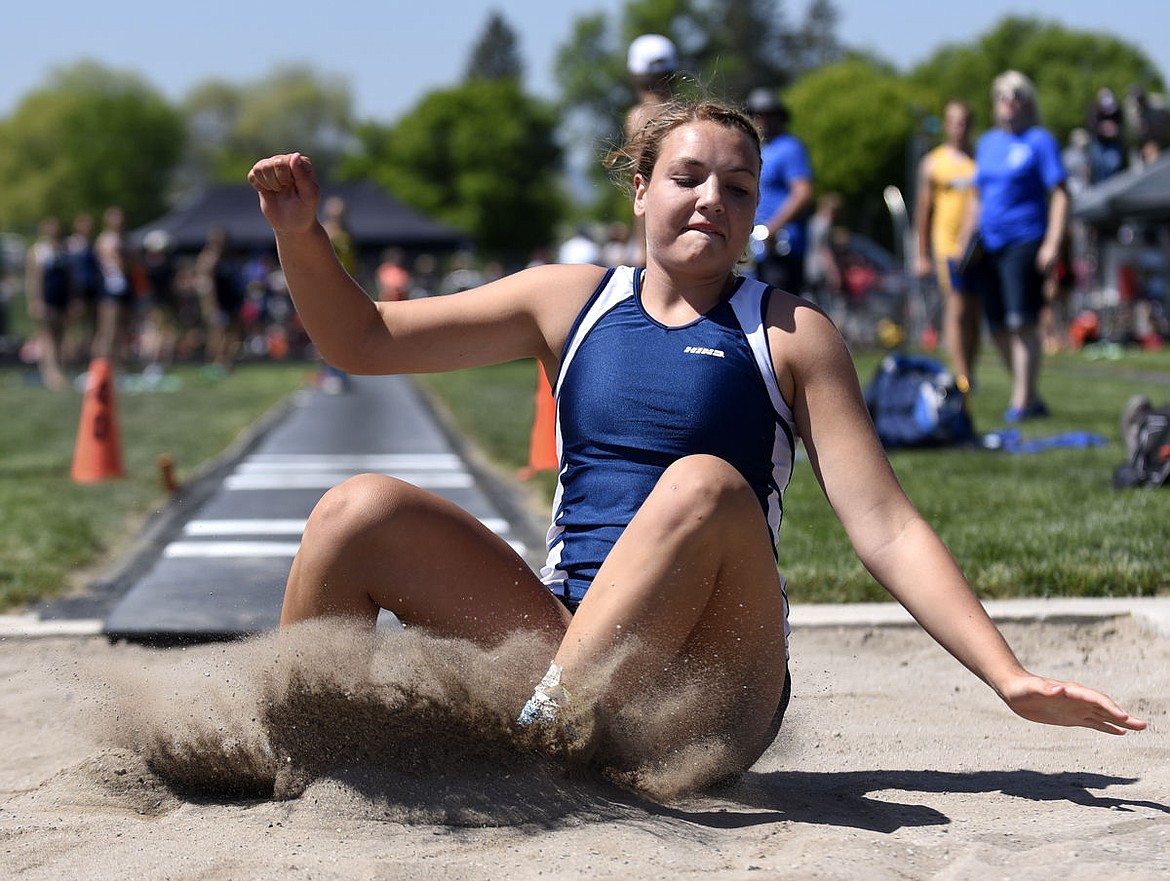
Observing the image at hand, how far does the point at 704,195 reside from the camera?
122 inches

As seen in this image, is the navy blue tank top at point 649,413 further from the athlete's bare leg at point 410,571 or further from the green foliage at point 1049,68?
the green foliage at point 1049,68

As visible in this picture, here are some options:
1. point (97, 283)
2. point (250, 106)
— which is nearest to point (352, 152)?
point (250, 106)

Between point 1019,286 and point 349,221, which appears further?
point 349,221

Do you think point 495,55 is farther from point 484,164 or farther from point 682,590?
point 682,590

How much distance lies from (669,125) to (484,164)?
98.2 meters

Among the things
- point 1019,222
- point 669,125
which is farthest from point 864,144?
point 669,125

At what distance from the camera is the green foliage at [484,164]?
98.6 meters

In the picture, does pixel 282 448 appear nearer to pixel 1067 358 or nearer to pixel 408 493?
pixel 408 493

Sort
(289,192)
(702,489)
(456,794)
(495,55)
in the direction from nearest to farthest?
(702,489), (456,794), (289,192), (495,55)

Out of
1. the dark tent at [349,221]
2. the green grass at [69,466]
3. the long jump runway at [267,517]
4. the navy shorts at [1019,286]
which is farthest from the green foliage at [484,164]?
the navy shorts at [1019,286]

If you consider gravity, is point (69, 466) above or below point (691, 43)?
below

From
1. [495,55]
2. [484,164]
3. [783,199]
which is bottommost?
[783,199]

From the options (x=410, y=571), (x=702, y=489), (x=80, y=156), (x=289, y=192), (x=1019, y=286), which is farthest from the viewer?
(x=80, y=156)

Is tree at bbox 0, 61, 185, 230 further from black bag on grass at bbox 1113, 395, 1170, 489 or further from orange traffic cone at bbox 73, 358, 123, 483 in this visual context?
black bag on grass at bbox 1113, 395, 1170, 489
